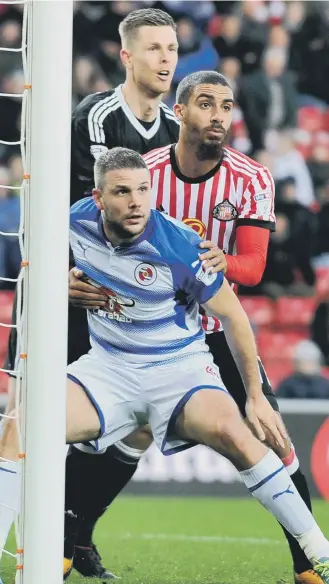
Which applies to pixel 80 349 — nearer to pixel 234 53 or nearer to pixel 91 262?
pixel 91 262

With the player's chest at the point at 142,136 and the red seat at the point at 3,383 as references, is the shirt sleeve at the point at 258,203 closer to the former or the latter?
the player's chest at the point at 142,136

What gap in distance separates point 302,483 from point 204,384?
16.2 inches

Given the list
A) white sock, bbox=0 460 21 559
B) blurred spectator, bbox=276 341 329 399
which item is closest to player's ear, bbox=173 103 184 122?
white sock, bbox=0 460 21 559

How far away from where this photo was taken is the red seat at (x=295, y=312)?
172 inches

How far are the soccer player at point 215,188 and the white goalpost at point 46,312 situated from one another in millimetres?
558

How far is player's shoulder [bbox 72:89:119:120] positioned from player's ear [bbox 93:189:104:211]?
0.22 meters

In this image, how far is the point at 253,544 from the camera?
290 centimetres

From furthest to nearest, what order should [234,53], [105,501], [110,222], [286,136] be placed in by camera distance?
1. [286,136]
2. [234,53]
3. [105,501]
4. [110,222]

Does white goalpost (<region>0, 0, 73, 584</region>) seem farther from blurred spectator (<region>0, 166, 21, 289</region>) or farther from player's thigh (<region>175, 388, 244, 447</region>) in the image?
blurred spectator (<region>0, 166, 21, 289</region>)

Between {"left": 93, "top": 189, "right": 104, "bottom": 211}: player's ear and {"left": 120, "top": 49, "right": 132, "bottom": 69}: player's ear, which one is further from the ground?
{"left": 120, "top": 49, "right": 132, "bottom": 69}: player's ear

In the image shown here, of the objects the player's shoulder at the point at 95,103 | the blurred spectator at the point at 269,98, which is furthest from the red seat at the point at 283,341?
the player's shoulder at the point at 95,103

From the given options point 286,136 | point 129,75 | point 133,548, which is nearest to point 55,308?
point 129,75

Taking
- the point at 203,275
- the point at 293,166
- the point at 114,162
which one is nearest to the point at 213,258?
the point at 203,275

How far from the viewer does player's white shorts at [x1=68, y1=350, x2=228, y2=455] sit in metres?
2.66
